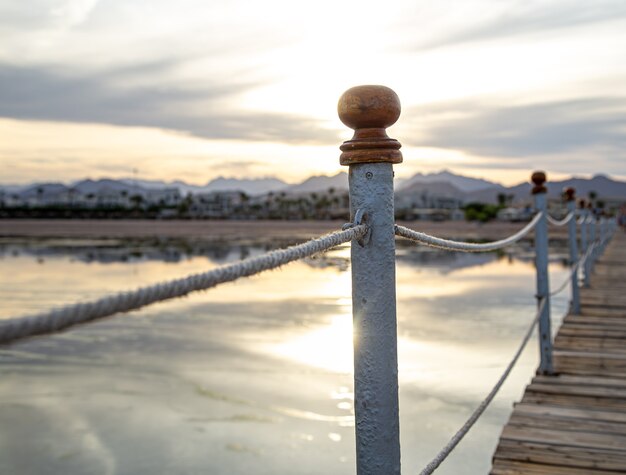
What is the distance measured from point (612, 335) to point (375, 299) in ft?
15.2

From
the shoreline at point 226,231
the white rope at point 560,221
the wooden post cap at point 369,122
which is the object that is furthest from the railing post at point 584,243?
the shoreline at point 226,231

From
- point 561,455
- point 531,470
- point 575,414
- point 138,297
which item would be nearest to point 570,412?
point 575,414

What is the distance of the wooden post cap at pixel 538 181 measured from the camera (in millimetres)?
4453

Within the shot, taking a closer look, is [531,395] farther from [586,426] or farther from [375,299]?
[375,299]

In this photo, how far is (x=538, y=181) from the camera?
4.50 metres

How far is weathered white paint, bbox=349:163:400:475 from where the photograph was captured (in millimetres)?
1300

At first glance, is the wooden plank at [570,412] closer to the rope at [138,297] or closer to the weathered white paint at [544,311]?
the weathered white paint at [544,311]

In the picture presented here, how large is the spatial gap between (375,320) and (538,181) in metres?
3.60

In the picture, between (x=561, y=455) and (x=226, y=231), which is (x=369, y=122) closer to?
(x=561, y=455)

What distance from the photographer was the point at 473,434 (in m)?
6.44

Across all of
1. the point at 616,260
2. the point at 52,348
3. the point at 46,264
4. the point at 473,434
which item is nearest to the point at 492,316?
the point at 616,260

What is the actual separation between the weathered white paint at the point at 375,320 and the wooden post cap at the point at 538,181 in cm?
345

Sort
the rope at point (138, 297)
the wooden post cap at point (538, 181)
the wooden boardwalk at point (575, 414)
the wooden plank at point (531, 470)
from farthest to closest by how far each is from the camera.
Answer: the wooden post cap at point (538, 181), the wooden boardwalk at point (575, 414), the wooden plank at point (531, 470), the rope at point (138, 297)

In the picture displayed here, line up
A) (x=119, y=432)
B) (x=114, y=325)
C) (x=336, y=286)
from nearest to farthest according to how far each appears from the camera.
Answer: (x=119, y=432) → (x=114, y=325) → (x=336, y=286)
